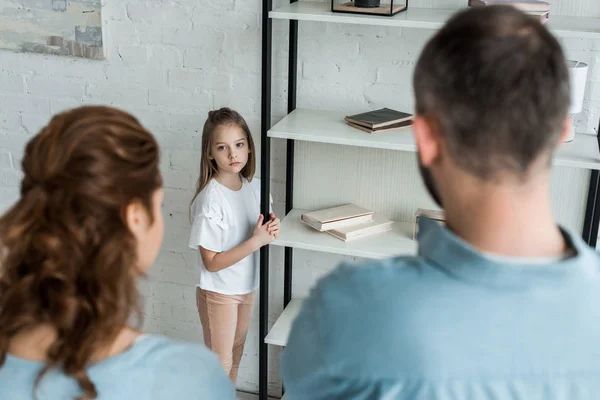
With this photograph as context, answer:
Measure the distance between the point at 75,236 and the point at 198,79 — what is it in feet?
5.43

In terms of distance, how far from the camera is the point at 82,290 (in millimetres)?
1028

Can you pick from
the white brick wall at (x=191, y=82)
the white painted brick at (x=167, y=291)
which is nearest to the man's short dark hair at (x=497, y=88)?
the white brick wall at (x=191, y=82)

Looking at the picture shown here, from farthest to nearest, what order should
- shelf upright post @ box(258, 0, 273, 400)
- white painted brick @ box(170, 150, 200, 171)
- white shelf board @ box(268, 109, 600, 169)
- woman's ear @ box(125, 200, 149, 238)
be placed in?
white painted brick @ box(170, 150, 200, 171), shelf upright post @ box(258, 0, 273, 400), white shelf board @ box(268, 109, 600, 169), woman's ear @ box(125, 200, 149, 238)

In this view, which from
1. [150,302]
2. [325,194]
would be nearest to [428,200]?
[325,194]

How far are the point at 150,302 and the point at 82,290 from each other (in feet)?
6.46

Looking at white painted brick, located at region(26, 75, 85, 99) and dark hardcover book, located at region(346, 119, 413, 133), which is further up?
white painted brick, located at region(26, 75, 85, 99)

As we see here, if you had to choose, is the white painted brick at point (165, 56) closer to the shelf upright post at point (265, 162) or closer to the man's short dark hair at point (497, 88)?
the shelf upright post at point (265, 162)

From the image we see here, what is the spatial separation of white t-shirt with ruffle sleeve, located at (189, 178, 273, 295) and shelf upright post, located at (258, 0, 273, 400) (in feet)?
0.18

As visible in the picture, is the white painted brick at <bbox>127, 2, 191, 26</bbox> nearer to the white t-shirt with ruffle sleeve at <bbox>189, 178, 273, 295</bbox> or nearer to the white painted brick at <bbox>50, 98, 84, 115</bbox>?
the white painted brick at <bbox>50, 98, 84, 115</bbox>

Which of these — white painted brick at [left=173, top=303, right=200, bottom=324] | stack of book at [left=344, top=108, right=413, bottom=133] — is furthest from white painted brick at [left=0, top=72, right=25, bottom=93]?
stack of book at [left=344, top=108, right=413, bottom=133]

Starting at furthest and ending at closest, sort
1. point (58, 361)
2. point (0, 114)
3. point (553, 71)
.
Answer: point (0, 114), point (58, 361), point (553, 71)

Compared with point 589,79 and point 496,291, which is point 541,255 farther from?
point 589,79

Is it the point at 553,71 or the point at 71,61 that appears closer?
the point at 553,71

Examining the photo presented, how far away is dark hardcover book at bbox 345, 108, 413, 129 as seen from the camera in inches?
88.8
